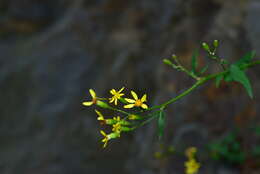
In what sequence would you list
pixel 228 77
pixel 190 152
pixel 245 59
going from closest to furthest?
pixel 228 77 → pixel 245 59 → pixel 190 152

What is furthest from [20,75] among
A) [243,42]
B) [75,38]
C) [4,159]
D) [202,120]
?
[243,42]

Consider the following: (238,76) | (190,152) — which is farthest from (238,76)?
(190,152)

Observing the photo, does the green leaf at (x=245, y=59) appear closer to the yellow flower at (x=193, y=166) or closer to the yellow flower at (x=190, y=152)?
the yellow flower at (x=190, y=152)

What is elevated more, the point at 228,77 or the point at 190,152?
the point at 190,152

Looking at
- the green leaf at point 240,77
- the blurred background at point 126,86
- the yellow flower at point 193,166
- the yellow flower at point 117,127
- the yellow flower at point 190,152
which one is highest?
the blurred background at point 126,86

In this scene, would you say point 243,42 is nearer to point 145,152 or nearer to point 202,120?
point 202,120

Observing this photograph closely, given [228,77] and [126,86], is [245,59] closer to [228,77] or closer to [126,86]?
[228,77]

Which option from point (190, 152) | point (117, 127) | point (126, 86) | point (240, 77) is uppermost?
point (126, 86)

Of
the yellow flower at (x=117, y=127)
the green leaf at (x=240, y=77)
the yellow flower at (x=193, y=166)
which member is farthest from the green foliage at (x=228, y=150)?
the yellow flower at (x=117, y=127)
